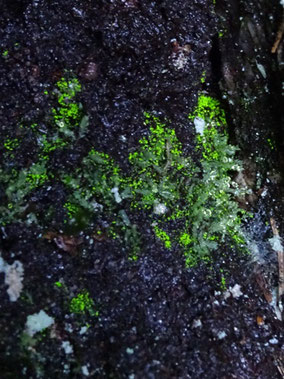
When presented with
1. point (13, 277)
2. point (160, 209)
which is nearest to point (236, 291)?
point (160, 209)

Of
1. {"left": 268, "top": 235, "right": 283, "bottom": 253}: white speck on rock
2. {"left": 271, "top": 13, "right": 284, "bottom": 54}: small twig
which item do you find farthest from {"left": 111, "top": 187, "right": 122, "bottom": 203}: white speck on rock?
{"left": 271, "top": 13, "right": 284, "bottom": 54}: small twig

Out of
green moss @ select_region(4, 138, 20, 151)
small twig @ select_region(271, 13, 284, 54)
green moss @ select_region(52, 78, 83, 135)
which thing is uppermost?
small twig @ select_region(271, 13, 284, 54)

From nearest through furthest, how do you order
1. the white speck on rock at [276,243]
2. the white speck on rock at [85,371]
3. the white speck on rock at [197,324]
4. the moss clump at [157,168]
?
the white speck on rock at [85,371], the white speck on rock at [197,324], the moss clump at [157,168], the white speck on rock at [276,243]

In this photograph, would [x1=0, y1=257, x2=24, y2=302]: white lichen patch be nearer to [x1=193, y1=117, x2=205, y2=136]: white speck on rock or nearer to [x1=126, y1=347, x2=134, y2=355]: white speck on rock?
[x1=126, y1=347, x2=134, y2=355]: white speck on rock

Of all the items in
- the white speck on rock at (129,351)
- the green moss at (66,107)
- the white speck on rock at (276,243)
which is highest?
the green moss at (66,107)

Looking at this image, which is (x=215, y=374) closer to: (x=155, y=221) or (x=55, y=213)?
(x=155, y=221)

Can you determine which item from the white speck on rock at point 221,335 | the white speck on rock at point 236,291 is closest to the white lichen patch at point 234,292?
the white speck on rock at point 236,291

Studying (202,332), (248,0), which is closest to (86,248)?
(202,332)

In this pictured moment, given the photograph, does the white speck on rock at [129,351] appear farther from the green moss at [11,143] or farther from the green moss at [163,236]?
the green moss at [11,143]
